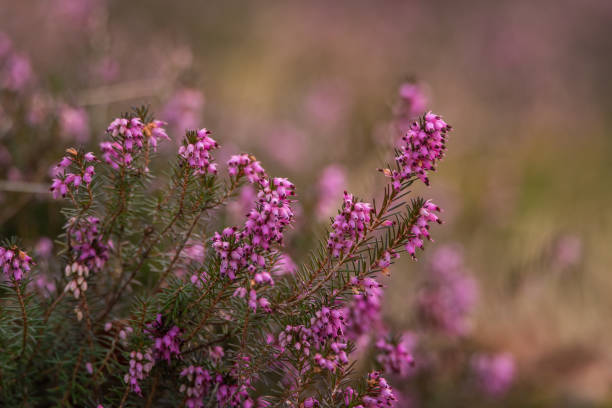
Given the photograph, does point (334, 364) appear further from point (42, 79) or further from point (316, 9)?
point (316, 9)

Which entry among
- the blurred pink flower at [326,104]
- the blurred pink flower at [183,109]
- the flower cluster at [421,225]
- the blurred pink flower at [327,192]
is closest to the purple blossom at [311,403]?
the flower cluster at [421,225]

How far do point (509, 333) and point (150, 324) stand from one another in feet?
11.9

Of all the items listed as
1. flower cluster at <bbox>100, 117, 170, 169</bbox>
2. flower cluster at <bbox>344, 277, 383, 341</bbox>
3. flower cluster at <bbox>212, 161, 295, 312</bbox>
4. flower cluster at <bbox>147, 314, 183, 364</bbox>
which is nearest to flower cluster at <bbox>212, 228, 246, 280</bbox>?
flower cluster at <bbox>212, 161, 295, 312</bbox>

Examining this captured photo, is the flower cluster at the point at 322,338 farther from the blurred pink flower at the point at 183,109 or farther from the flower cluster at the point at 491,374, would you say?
the blurred pink flower at the point at 183,109

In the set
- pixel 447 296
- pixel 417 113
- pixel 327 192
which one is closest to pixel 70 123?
pixel 327 192

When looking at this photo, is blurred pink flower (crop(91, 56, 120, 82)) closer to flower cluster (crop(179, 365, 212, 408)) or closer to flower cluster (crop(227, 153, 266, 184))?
flower cluster (crop(227, 153, 266, 184))

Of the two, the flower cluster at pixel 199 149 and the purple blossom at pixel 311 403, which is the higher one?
the flower cluster at pixel 199 149

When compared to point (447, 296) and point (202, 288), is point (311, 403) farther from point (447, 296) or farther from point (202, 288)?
point (447, 296)

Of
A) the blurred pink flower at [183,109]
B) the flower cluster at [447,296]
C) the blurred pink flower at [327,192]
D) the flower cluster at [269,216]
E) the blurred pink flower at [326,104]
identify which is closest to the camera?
the flower cluster at [269,216]

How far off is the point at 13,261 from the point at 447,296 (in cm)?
269

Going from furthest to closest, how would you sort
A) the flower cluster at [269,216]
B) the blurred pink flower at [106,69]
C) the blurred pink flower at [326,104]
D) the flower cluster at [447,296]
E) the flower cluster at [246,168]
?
the blurred pink flower at [326,104] < the blurred pink flower at [106,69] < the flower cluster at [447,296] < the flower cluster at [246,168] < the flower cluster at [269,216]

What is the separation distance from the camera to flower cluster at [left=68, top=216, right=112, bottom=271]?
1.95 meters

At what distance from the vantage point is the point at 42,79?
15.2 feet

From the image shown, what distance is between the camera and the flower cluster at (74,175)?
1.78 meters
